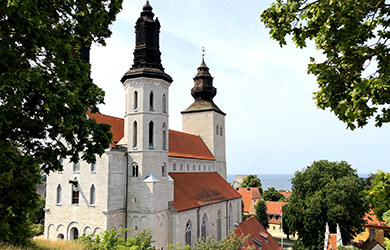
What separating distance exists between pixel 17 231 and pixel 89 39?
4942 millimetres

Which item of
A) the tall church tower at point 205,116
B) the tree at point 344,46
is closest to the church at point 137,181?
the tall church tower at point 205,116

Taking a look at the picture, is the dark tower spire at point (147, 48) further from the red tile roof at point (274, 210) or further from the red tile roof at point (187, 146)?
the red tile roof at point (274, 210)

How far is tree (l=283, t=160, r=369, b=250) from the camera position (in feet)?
93.8

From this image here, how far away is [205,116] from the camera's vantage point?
40125mm

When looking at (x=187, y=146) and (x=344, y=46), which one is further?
(x=187, y=146)

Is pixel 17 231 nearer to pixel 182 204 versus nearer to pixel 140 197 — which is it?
pixel 140 197

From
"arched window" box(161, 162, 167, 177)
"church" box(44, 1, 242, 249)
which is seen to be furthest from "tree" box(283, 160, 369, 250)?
"arched window" box(161, 162, 167, 177)

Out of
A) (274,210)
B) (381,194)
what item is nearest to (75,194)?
(381,194)

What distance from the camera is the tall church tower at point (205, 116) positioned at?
1572 inches

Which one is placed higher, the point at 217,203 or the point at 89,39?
the point at 89,39

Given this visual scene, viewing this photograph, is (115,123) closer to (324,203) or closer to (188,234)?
(188,234)

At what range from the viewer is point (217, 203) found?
3070 centimetres

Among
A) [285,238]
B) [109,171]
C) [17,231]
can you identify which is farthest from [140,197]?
[285,238]

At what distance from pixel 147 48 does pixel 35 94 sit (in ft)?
58.0
